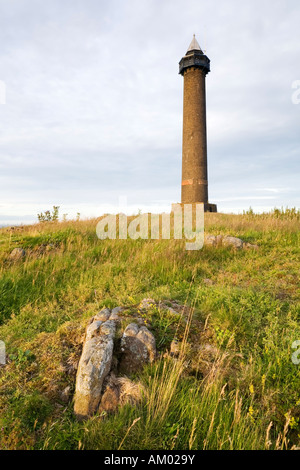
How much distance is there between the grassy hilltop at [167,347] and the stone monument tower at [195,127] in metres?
10.4

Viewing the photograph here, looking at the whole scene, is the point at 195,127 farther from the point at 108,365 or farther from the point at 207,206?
the point at 108,365

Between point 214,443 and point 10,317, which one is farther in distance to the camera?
point 10,317

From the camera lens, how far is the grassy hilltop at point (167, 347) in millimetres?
1961

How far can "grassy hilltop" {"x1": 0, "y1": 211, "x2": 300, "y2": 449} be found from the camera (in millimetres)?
1961

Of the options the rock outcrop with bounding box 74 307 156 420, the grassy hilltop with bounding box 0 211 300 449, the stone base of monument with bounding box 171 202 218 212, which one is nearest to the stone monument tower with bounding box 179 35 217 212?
the stone base of monument with bounding box 171 202 218 212

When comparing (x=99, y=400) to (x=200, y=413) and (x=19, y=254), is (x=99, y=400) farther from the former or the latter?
(x=19, y=254)

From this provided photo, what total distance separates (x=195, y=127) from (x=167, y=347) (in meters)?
16.3

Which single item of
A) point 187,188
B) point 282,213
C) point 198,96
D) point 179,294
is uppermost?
point 198,96

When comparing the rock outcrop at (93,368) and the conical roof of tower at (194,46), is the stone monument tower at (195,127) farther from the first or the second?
the rock outcrop at (93,368)

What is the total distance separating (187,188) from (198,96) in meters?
5.80

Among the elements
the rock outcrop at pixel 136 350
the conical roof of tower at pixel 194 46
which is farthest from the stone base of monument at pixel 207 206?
the rock outcrop at pixel 136 350

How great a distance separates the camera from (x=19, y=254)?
23.0 ft

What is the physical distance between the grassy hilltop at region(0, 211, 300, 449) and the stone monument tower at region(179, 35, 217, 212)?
34.1 feet

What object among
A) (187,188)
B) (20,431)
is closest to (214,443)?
(20,431)
